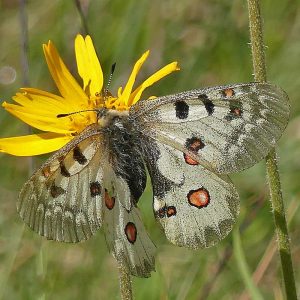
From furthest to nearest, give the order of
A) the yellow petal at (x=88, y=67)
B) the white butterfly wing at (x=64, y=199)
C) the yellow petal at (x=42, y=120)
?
the yellow petal at (x=88, y=67) → the yellow petal at (x=42, y=120) → the white butterfly wing at (x=64, y=199)

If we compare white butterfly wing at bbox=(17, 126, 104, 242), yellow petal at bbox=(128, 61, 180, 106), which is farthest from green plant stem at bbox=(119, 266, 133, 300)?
yellow petal at bbox=(128, 61, 180, 106)

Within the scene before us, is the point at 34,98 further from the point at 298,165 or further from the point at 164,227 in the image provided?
the point at 298,165

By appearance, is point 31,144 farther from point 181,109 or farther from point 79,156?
point 181,109

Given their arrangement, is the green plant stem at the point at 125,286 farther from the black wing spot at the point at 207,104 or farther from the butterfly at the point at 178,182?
the black wing spot at the point at 207,104

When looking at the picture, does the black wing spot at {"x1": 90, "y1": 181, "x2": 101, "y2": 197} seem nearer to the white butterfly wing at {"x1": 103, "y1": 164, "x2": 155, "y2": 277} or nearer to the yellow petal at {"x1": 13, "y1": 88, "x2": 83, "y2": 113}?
the white butterfly wing at {"x1": 103, "y1": 164, "x2": 155, "y2": 277}

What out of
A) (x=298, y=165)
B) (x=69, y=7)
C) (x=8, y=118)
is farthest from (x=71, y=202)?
(x=69, y=7)

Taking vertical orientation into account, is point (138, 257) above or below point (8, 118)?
below

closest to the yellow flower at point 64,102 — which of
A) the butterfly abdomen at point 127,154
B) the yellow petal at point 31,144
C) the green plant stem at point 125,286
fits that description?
the yellow petal at point 31,144

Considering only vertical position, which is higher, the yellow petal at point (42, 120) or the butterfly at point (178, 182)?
the yellow petal at point (42, 120)
